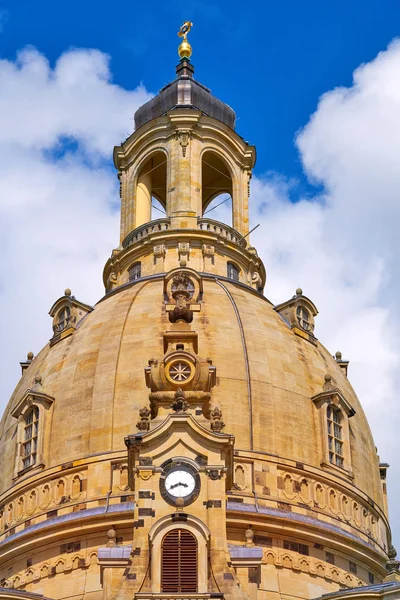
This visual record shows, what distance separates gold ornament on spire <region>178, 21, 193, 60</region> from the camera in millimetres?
83625

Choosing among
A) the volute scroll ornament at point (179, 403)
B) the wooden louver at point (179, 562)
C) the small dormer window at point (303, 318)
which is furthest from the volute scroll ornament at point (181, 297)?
the wooden louver at point (179, 562)

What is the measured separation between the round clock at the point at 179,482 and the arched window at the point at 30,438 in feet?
36.7

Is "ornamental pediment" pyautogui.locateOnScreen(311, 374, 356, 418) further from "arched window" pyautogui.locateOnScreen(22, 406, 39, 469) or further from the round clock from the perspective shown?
the round clock

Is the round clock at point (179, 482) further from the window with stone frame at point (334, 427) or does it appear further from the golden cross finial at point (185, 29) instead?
the golden cross finial at point (185, 29)

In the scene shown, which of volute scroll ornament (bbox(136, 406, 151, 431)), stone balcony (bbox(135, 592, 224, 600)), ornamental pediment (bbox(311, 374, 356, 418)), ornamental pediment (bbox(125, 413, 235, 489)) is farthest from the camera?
ornamental pediment (bbox(311, 374, 356, 418))

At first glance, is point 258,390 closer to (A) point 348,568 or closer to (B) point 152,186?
(A) point 348,568

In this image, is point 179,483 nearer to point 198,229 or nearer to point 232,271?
point 232,271

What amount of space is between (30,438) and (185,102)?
21.8 meters

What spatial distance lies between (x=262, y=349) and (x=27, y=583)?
12.8 meters

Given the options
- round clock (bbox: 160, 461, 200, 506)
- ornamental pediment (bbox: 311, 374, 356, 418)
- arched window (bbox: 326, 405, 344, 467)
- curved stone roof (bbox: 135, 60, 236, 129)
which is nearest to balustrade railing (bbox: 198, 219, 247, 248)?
curved stone roof (bbox: 135, 60, 236, 129)

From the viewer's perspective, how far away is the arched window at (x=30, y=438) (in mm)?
62781

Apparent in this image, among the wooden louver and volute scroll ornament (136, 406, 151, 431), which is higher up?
volute scroll ornament (136, 406, 151, 431)

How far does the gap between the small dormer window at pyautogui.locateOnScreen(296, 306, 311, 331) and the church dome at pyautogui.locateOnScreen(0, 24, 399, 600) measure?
9cm

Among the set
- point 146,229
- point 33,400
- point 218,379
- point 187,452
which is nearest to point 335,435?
point 218,379
